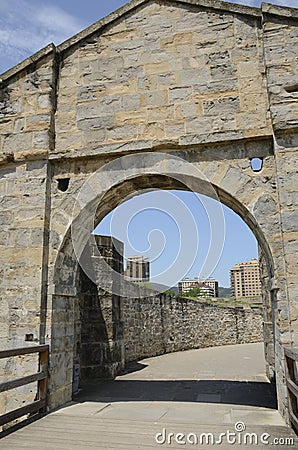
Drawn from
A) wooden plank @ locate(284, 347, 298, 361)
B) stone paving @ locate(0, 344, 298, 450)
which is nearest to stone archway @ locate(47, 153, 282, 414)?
stone paving @ locate(0, 344, 298, 450)

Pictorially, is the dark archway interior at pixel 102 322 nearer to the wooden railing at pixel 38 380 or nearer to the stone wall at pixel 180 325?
the wooden railing at pixel 38 380

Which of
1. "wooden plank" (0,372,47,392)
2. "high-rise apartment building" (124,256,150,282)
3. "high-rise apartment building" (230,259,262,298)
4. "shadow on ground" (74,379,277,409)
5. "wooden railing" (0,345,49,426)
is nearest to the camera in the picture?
"wooden plank" (0,372,47,392)

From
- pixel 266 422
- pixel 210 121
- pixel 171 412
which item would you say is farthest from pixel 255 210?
pixel 171 412

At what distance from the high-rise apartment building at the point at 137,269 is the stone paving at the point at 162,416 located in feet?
8.07

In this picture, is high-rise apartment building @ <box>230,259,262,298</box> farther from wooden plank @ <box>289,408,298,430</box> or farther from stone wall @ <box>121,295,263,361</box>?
wooden plank @ <box>289,408,298,430</box>

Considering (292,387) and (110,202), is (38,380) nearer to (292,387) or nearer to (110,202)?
(110,202)

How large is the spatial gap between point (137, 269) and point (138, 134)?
17.0ft

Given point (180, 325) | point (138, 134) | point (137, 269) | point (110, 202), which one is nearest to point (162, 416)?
point (110, 202)

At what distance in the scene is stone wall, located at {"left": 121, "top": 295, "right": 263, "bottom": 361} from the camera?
9.30 m

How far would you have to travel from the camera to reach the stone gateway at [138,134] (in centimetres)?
439

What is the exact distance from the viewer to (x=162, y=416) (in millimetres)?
4234

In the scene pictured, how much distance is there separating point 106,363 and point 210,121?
14.7 feet

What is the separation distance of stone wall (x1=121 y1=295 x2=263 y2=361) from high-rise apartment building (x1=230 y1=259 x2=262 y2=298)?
1849 inches

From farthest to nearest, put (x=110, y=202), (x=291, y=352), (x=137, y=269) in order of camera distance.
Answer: (x=137, y=269) → (x=110, y=202) → (x=291, y=352)
